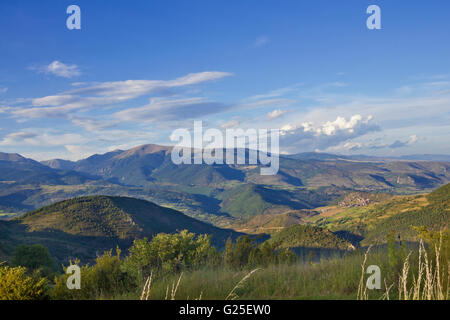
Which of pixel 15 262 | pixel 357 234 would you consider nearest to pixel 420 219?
pixel 357 234

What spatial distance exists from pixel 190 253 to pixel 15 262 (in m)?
59.9

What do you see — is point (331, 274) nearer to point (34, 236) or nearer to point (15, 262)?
point (15, 262)

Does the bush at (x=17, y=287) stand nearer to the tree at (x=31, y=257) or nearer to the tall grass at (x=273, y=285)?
the tall grass at (x=273, y=285)

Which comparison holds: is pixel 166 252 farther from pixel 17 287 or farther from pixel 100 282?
pixel 17 287

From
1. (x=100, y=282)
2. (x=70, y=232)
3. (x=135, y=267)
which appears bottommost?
(x=70, y=232)

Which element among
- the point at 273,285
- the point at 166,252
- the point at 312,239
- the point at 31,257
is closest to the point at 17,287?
the point at 273,285

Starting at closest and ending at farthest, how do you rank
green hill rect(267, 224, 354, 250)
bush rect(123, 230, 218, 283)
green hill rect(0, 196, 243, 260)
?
bush rect(123, 230, 218, 283) < green hill rect(0, 196, 243, 260) < green hill rect(267, 224, 354, 250)

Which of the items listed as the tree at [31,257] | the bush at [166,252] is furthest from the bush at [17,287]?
the tree at [31,257]

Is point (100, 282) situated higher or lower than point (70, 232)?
higher

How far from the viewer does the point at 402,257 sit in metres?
10.7

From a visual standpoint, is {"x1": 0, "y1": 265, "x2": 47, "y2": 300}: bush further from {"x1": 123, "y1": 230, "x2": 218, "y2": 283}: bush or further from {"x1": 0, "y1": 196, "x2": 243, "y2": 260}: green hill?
{"x1": 0, "y1": 196, "x2": 243, "y2": 260}: green hill

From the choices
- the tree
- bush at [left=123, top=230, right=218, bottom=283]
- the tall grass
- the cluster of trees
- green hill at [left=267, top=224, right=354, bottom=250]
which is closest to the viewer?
the tall grass

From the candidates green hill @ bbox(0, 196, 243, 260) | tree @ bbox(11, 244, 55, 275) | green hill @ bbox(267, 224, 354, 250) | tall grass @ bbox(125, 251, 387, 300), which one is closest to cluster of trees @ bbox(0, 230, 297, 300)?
tall grass @ bbox(125, 251, 387, 300)

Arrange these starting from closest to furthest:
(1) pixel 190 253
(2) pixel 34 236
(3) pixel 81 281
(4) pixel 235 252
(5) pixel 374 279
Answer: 1. (5) pixel 374 279
2. (3) pixel 81 281
3. (4) pixel 235 252
4. (1) pixel 190 253
5. (2) pixel 34 236
